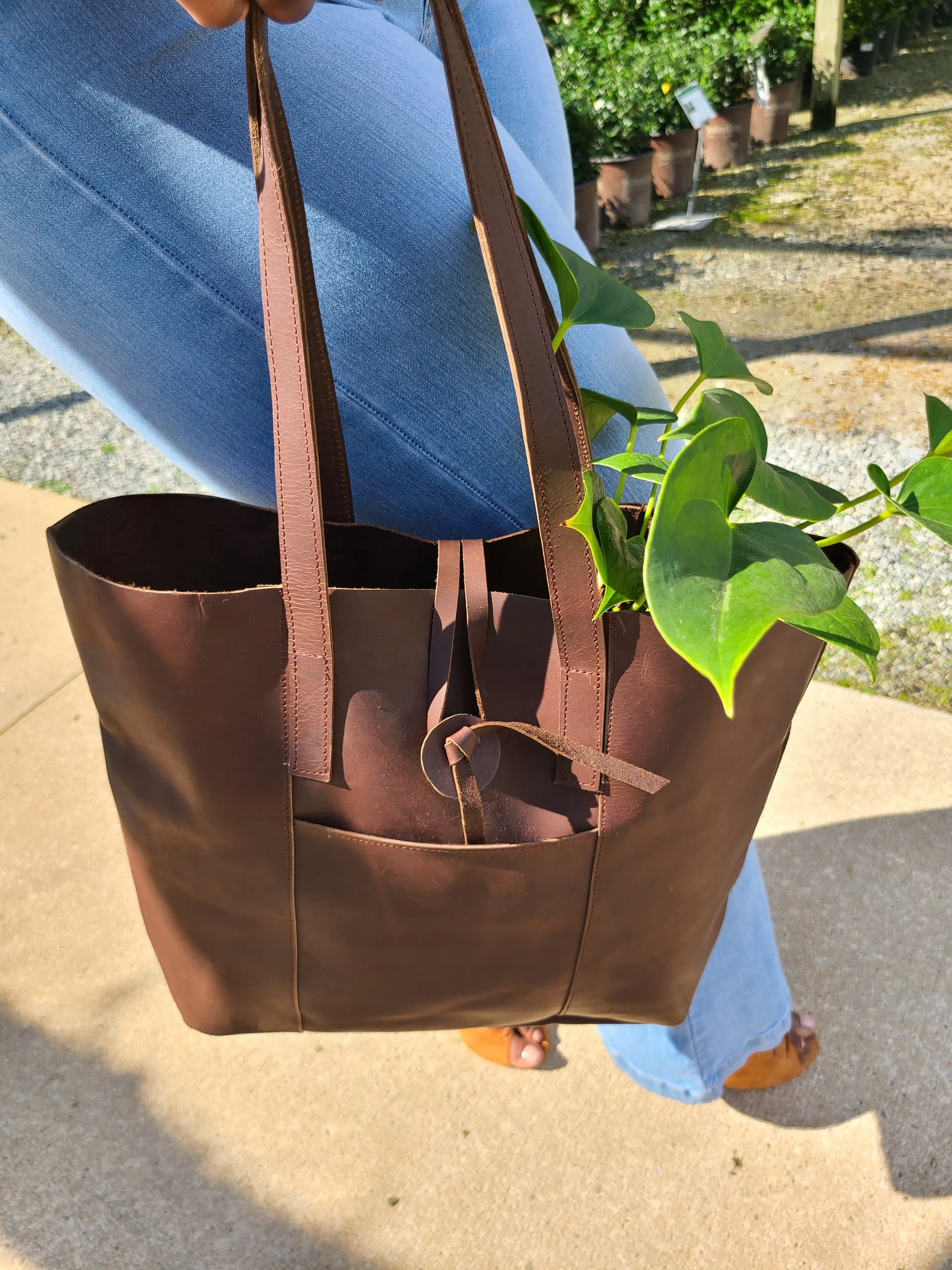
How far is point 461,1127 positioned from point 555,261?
109cm

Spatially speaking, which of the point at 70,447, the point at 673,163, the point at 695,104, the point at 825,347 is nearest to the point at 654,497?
the point at 70,447

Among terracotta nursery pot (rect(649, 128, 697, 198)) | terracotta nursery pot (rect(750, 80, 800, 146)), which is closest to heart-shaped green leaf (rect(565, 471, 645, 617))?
terracotta nursery pot (rect(649, 128, 697, 198))

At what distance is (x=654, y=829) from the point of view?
819 millimetres

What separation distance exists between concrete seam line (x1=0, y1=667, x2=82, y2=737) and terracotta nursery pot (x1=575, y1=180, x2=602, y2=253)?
9.90 ft

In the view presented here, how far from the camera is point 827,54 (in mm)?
5840

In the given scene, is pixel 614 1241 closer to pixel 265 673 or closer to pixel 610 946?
pixel 610 946

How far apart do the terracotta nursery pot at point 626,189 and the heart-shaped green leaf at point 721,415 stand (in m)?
4.39

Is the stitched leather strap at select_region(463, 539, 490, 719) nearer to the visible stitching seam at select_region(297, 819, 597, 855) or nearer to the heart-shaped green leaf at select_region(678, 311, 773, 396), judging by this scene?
the visible stitching seam at select_region(297, 819, 597, 855)

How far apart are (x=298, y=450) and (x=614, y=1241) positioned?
1.02 metres

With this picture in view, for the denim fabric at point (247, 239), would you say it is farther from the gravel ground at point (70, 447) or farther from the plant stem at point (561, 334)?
the gravel ground at point (70, 447)

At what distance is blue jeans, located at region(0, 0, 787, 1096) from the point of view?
763 millimetres

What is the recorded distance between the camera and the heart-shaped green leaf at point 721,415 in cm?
61

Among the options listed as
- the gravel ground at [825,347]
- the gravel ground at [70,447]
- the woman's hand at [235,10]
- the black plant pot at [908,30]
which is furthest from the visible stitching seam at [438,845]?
the black plant pot at [908,30]

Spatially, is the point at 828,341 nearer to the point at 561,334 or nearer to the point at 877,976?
the point at 877,976
